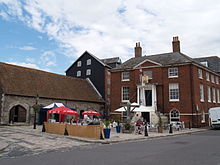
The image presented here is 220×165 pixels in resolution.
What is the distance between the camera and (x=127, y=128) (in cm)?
1959

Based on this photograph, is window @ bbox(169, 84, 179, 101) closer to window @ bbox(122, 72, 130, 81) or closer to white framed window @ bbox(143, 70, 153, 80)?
white framed window @ bbox(143, 70, 153, 80)

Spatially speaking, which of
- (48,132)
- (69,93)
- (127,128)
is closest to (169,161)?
(127,128)

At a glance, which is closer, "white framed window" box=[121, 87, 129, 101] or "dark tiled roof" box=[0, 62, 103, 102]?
"dark tiled roof" box=[0, 62, 103, 102]

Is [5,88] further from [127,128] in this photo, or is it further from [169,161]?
[169,161]

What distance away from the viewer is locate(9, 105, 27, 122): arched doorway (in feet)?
90.8

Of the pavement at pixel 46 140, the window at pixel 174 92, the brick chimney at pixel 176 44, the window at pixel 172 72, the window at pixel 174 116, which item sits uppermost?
the brick chimney at pixel 176 44

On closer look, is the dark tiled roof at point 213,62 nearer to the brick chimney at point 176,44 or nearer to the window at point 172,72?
the brick chimney at point 176,44

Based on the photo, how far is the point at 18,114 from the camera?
2884cm

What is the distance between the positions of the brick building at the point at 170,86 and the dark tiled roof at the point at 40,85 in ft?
20.5

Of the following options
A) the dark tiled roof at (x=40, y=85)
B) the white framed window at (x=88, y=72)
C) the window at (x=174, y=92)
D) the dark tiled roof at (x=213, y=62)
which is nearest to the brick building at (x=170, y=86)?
the window at (x=174, y=92)

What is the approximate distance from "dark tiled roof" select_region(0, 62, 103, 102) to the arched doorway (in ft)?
8.33

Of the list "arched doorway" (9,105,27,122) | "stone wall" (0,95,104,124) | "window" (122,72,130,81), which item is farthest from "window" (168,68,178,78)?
"arched doorway" (9,105,27,122)

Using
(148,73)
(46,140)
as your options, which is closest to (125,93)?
(148,73)

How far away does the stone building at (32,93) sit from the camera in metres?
25.7
